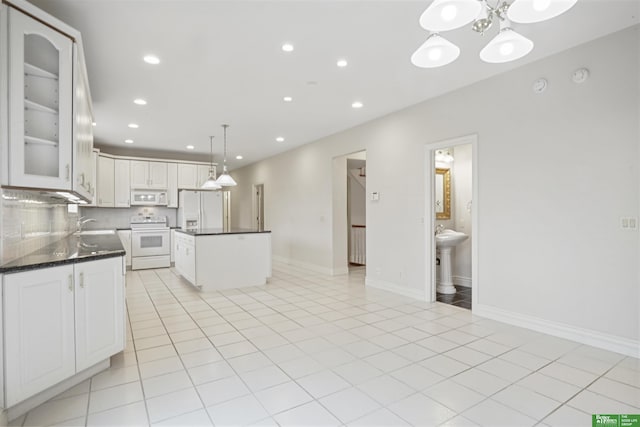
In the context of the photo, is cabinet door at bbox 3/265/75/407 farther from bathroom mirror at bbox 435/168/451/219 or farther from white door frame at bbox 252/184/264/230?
white door frame at bbox 252/184/264/230

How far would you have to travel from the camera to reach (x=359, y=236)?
7.99 m

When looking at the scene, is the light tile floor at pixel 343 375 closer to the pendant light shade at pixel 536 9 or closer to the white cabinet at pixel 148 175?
the pendant light shade at pixel 536 9

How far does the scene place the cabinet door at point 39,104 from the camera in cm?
203

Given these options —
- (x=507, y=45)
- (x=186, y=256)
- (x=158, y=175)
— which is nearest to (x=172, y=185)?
(x=158, y=175)

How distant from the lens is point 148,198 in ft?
24.4

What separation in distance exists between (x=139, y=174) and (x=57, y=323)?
19.6ft

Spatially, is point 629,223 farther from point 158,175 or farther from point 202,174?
point 158,175

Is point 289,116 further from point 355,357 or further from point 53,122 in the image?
point 355,357

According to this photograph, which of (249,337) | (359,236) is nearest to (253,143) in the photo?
(359,236)

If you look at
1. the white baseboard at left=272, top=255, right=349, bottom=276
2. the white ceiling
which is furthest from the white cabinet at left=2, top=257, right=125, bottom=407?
the white baseboard at left=272, top=255, right=349, bottom=276

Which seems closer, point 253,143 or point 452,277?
point 452,277

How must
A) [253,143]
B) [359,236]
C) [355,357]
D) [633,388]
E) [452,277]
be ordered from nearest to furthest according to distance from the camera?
1. [633,388]
2. [355,357]
3. [452,277]
4. [253,143]
5. [359,236]

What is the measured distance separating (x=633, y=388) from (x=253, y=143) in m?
6.71

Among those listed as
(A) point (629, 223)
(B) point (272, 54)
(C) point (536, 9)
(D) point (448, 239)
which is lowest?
(D) point (448, 239)
